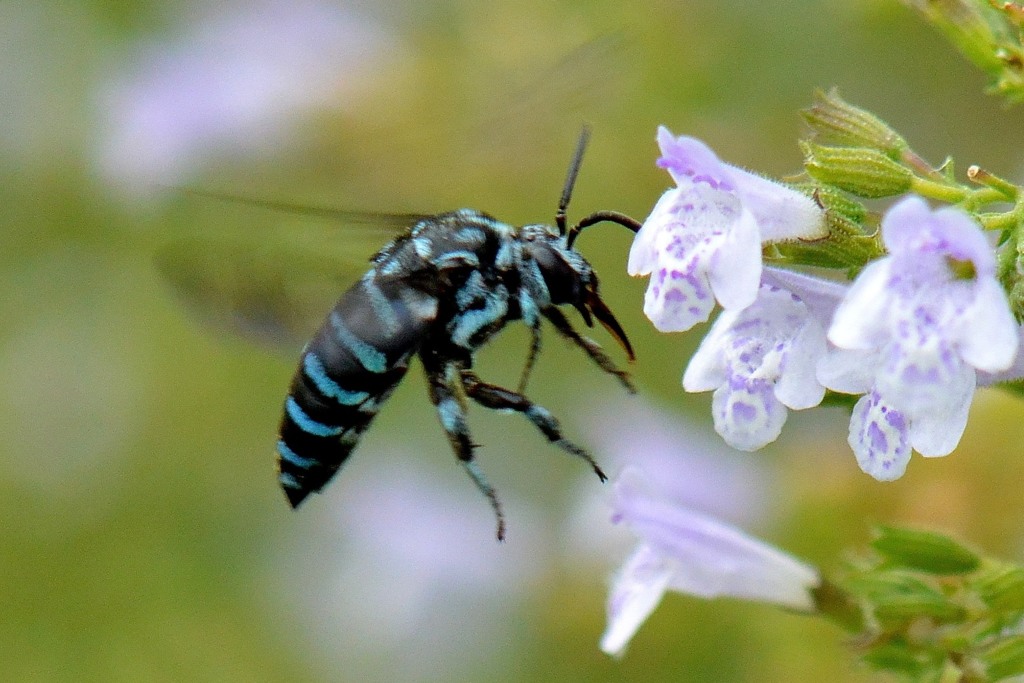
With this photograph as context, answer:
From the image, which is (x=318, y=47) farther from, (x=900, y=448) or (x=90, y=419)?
(x=900, y=448)

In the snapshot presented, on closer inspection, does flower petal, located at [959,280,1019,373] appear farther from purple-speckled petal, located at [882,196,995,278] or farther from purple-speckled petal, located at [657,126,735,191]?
purple-speckled petal, located at [657,126,735,191]

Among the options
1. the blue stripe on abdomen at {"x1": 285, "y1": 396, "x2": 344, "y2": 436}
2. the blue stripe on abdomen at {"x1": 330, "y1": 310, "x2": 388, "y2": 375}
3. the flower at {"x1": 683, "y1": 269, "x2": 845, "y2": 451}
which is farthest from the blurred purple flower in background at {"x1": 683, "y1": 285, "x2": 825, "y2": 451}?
the blue stripe on abdomen at {"x1": 285, "y1": 396, "x2": 344, "y2": 436}

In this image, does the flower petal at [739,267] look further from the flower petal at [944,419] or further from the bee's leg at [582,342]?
the bee's leg at [582,342]

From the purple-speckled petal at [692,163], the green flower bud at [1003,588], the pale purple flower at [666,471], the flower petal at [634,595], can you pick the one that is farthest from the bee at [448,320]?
the pale purple flower at [666,471]

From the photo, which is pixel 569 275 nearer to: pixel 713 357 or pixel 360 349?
pixel 360 349

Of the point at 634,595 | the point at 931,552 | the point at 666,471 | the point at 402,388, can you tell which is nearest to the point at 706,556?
the point at 634,595

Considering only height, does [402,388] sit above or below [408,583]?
above
